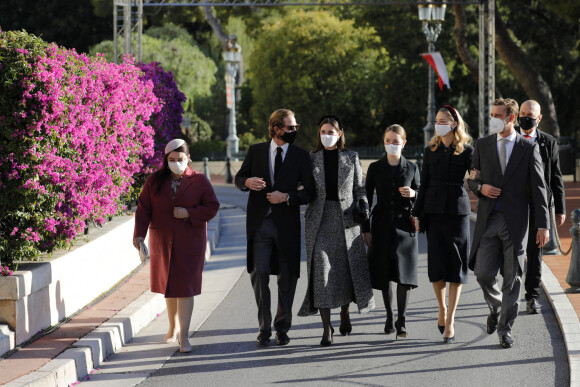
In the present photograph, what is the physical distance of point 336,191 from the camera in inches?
335

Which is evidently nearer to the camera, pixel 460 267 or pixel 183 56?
pixel 460 267

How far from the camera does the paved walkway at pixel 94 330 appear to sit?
700 cm

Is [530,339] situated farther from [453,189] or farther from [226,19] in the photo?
[226,19]

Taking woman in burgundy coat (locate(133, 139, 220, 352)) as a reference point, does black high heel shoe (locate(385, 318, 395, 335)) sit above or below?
below

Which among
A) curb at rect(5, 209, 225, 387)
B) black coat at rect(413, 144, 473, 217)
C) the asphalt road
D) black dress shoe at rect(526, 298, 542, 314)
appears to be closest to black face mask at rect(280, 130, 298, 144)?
black coat at rect(413, 144, 473, 217)

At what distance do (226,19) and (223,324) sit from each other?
5649 centimetres

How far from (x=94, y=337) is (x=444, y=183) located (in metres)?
3.10

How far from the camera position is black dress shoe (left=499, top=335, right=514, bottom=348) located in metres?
8.19

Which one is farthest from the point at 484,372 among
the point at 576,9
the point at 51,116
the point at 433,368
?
the point at 576,9

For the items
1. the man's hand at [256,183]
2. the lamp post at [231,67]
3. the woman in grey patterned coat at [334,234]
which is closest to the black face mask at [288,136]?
the woman in grey patterned coat at [334,234]

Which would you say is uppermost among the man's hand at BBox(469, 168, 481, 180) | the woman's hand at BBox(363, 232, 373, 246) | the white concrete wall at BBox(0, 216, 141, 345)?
the man's hand at BBox(469, 168, 481, 180)

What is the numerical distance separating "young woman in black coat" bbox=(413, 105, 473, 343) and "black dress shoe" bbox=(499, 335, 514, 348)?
0.44m

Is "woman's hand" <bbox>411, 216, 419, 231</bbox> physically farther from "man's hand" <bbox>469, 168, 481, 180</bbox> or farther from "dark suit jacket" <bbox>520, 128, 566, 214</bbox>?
"dark suit jacket" <bbox>520, 128, 566, 214</bbox>

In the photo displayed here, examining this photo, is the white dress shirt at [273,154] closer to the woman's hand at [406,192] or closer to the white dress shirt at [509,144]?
the woman's hand at [406,192]
